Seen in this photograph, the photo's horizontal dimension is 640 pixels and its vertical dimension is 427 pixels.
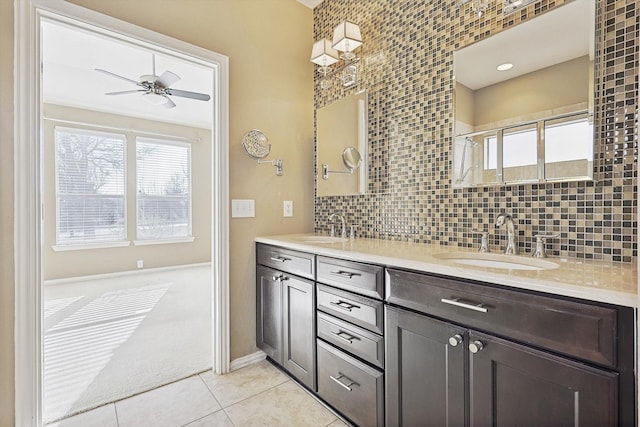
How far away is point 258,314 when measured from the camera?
227cm

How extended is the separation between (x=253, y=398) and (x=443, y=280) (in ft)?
4.54

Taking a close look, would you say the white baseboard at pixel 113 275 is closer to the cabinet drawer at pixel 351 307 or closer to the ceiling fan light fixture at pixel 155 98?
the ceiling fan light fixture at pixel 155 98

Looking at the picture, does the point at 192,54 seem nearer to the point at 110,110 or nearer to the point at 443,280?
the point at 443,280

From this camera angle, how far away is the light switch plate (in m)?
2.19

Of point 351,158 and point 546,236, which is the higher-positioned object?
point 351,158

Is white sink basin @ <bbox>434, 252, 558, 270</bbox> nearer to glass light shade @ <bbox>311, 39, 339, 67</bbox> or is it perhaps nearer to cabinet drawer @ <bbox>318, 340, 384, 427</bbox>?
cabinet drawer @ <bbox>318, 340, 384, 427</bbox>

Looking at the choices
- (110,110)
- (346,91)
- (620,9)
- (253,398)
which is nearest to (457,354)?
(253,398)

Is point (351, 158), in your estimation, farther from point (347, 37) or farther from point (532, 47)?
point (532, 47)

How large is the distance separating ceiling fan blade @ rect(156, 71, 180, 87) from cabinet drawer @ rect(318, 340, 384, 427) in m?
2.94

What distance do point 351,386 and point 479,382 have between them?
2.21ft

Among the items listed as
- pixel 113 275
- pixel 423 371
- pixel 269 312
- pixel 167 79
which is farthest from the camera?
pixel 113 275

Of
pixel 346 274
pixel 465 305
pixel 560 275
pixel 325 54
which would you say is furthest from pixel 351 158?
pixel 560 275

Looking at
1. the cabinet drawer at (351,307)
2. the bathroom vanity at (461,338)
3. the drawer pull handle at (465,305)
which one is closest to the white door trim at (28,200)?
the bathroom vanity at (461,338)

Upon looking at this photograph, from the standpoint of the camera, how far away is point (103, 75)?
3.79m
